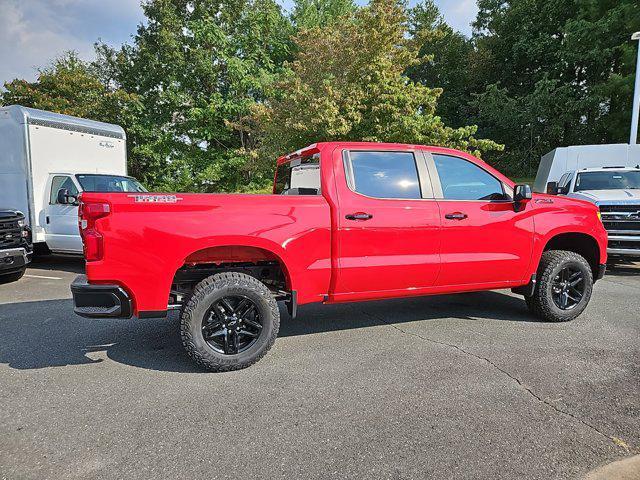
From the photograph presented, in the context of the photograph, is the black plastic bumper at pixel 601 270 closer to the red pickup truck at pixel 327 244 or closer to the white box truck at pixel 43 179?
the red pickup truck at pixel 327 244

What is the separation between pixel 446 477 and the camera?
230 centimetres

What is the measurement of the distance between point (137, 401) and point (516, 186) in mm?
4085

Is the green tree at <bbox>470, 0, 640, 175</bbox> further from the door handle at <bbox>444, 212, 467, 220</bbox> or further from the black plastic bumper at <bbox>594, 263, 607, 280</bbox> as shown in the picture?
the door handle at <bbox>444, 212, 467, 220</bbox>

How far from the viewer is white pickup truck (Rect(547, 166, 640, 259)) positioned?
7.91 meters

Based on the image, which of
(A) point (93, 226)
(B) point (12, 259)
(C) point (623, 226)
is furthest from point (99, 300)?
(C) point (623, 226)

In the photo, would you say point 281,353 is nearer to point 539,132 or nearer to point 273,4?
point 273,4

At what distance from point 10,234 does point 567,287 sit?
8.25m

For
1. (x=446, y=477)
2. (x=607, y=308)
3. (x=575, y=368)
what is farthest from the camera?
(x=607, y=308)

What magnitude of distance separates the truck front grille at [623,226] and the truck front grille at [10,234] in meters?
10.5

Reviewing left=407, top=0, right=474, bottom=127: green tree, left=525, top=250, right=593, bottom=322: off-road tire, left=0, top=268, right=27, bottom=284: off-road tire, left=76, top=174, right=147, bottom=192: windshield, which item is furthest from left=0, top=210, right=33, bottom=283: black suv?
left=407, top=0, right=474, bottom=127: green tree

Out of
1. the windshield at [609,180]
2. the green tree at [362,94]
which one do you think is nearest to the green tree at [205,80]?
the green tree at [362,94]

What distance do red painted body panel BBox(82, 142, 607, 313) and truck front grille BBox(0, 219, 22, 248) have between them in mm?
4901

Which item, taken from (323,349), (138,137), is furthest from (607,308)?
(138,137)

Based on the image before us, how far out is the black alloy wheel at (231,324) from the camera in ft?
11.9
